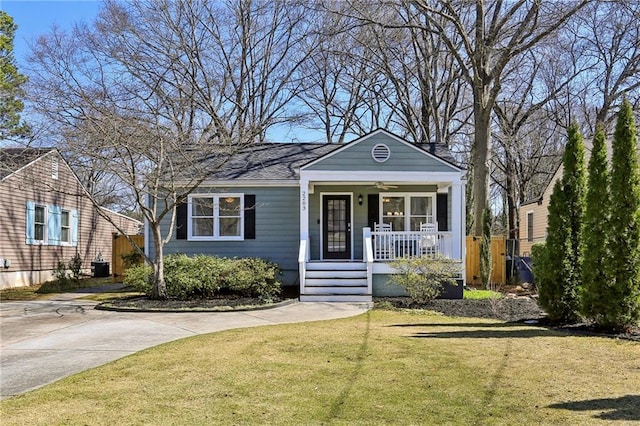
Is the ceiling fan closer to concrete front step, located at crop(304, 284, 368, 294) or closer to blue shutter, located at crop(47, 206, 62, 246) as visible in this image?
concrete front step, located at crop(304, 284, 368, 294)

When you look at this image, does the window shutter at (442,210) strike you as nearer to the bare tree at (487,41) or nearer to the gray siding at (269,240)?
the bare tree at (487,41)

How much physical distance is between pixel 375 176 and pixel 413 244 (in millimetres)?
2099

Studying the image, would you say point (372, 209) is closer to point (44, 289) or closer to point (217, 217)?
point (217, 217)

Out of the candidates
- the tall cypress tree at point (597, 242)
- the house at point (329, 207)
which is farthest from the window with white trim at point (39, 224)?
the tall cypress tree at point (597, 242)

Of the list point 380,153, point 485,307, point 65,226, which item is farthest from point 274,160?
point 65,226

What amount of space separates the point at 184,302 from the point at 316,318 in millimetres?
3556

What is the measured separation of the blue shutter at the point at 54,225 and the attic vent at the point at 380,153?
41.2ft

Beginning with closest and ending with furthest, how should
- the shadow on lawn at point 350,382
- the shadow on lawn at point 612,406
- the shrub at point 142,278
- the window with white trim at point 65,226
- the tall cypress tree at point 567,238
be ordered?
the shadow on lawn at point 612,406 → the shadow on lawn at point 350,382 → the tall cypress tree at point 567,238 → the shrub at point 142,278 → the window with white trim at point 65,226

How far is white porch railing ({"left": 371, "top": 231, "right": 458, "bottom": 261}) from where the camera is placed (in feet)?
46.2

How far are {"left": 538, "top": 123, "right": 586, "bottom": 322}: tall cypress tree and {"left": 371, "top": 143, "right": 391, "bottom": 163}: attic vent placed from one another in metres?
5.91

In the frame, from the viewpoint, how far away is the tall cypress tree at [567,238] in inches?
355

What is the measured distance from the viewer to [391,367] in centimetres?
581

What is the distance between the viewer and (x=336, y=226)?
16.2 meters

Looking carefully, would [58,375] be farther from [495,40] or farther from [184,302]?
[495,40]
